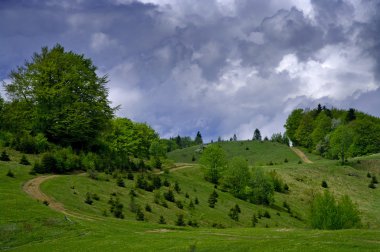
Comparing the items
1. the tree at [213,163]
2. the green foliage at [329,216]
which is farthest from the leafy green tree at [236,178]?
the green foliage at [329,216]

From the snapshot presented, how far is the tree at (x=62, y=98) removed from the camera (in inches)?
3388

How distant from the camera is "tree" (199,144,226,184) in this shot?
112 m

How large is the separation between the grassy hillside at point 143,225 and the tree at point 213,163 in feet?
55.6

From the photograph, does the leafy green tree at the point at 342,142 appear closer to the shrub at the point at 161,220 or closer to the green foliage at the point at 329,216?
the green foliage at the point at 329,216

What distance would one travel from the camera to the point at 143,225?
160 ft

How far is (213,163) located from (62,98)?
43.7 m

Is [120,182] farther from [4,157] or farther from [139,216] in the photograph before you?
[4,157]

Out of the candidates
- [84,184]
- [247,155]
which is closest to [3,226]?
[84,184]

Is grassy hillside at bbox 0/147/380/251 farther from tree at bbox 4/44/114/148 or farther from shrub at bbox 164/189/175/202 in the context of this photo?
tree at bbox 4/44/114/148

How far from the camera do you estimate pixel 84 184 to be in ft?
214

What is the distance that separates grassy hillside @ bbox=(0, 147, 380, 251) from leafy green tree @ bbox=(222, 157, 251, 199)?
6.91 meters

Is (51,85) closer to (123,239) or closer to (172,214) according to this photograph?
(172,214)

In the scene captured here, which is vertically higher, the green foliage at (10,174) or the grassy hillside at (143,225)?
the green foliage at (10,174)

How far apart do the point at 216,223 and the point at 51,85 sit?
45.1 metres
